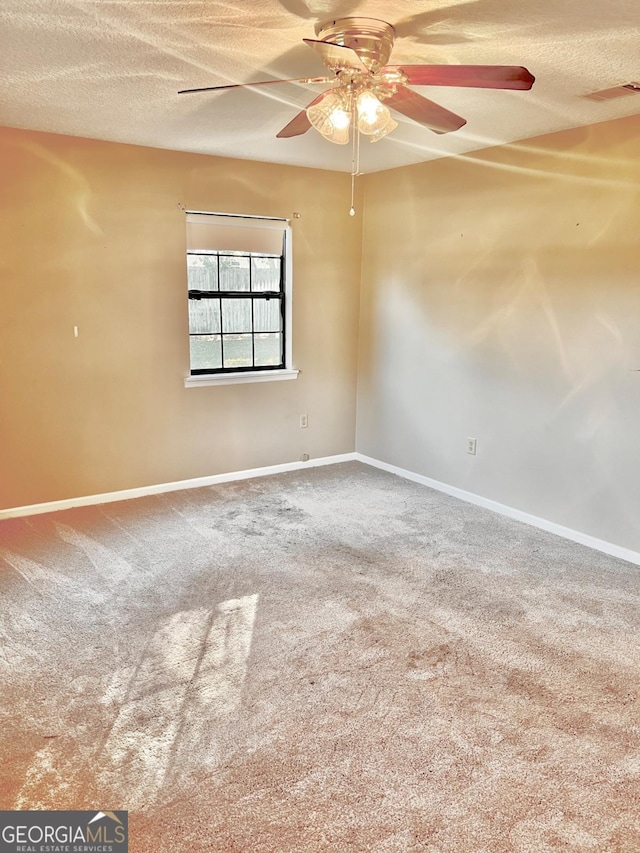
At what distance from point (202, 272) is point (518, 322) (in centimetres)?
226

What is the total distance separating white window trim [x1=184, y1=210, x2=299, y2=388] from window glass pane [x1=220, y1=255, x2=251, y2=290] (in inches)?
9.8

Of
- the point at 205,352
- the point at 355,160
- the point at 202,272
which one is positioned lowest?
the point at 205,352

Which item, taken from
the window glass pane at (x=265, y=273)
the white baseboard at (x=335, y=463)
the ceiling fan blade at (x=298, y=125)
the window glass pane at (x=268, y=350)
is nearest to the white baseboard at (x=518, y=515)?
the white baseboard at (x=335, y=463)

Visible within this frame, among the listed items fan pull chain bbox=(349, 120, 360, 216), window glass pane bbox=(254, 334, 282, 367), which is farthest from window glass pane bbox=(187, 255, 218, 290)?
fan pull chain bbox=(349, 120, 360, 216)

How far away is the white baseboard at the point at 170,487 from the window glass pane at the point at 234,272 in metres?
1.45

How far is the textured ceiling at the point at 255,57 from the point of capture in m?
1.99

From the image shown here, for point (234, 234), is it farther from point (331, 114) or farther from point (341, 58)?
point (341, 58)

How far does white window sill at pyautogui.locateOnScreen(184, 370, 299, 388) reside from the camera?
4.55 metres

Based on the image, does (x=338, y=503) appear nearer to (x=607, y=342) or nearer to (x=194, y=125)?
(x=607, y=342)

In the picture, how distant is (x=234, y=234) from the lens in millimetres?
4543

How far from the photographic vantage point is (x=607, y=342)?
3.47 m

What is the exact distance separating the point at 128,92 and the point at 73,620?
245 cm

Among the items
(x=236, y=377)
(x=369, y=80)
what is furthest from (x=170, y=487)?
(x=369, y=80)

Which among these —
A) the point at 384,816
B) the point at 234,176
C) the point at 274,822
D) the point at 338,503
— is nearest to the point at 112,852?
the point at 274,822
